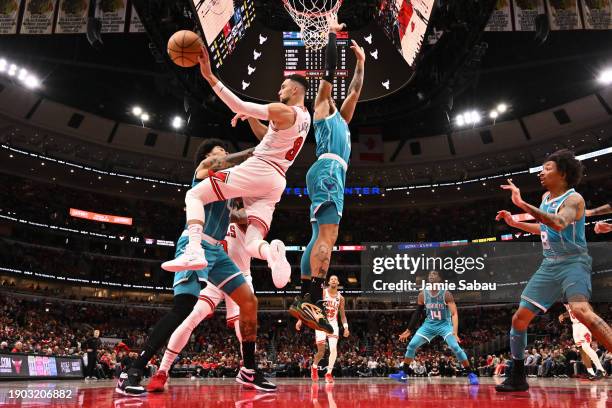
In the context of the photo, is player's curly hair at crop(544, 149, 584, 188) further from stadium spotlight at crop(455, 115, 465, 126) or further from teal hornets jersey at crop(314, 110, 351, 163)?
stadium spotlight at crop(455, 115, 465, 126)

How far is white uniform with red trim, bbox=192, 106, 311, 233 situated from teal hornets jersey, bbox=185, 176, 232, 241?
0.23 metres

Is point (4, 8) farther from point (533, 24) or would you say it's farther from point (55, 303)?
point (55, 303)

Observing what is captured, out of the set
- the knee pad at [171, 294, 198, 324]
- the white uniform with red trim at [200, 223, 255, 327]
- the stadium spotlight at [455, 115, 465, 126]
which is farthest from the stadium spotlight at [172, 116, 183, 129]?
the knee pad at [171, 294, 198, 324]

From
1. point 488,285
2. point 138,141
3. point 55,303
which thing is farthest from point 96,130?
A: point 488,285

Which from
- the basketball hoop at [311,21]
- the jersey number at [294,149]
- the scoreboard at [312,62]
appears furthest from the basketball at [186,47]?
the scoreboard at [312,62]

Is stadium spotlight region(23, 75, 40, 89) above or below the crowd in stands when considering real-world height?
above

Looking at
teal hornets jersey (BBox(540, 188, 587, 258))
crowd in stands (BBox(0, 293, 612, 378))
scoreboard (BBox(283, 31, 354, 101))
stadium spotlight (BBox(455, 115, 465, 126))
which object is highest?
stadium spotlight (BBox(455, 115, 465, 126))

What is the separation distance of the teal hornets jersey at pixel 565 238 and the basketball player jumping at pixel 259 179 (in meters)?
2.78

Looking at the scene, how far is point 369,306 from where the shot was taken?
38938 mm

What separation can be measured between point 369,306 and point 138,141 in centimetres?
1968

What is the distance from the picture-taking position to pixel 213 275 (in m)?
5.25

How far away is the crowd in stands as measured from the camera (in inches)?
883

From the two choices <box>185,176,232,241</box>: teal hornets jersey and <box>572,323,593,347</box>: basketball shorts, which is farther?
<box>572,323,593,347</box>: basketball shorts

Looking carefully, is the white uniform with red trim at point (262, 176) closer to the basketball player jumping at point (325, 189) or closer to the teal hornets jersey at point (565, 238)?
the basketball player jumping at point (325, 189)
